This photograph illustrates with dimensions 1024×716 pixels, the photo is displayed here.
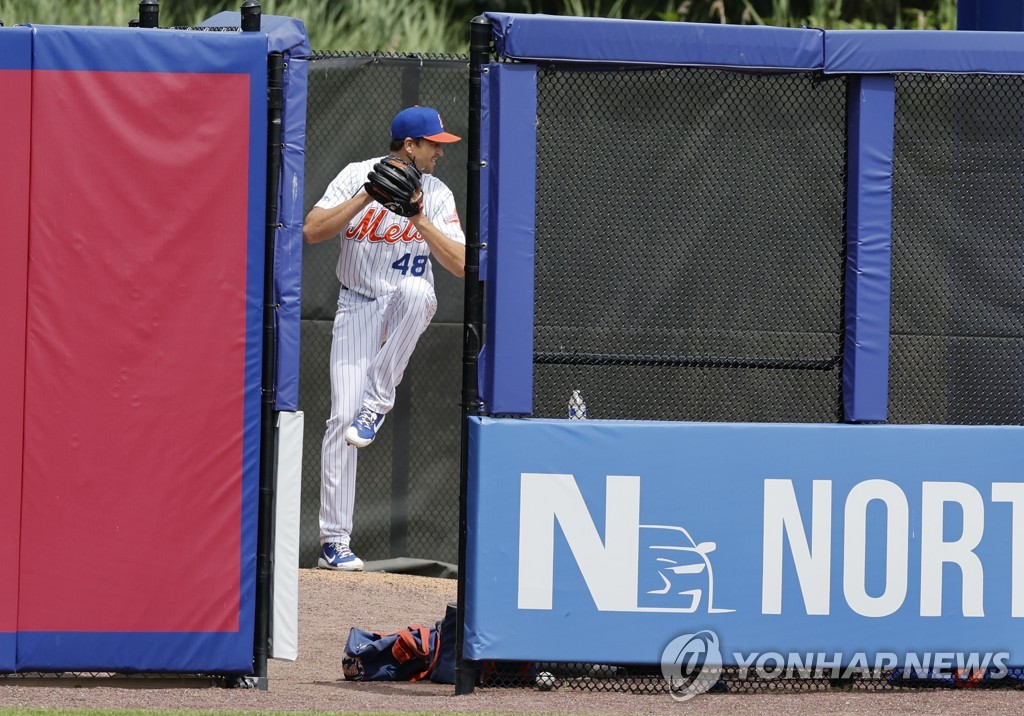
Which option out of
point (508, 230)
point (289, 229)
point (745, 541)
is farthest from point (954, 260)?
point (289, 229)

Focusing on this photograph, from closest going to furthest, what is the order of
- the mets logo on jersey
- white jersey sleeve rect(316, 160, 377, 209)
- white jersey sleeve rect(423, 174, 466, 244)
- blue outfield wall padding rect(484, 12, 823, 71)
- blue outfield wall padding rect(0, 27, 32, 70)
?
blue outfield wall padding rect(0, 27, 32, 70), blue outfield wall padding rect(484, 12, 823, 71), white jersey sleeve rect(423, 174, 466, 244), white jersey sleeve rect(316, 160, 377, 209), the mets logo on jersey

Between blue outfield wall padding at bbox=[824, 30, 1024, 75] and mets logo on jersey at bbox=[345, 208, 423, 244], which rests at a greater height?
blue outfield wall padding at bbox=[824, 30, 1024, 75]

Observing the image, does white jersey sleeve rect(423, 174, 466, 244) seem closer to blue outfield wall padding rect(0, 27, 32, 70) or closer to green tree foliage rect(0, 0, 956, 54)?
blue outfield wall padding rect(0, 27, 32, 70)

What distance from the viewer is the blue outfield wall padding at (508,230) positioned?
17.7 feet

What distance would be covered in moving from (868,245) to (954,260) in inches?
92.1

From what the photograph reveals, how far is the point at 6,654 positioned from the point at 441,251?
7.89ft

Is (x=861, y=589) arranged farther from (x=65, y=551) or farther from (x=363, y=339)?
(x=363, y=339)

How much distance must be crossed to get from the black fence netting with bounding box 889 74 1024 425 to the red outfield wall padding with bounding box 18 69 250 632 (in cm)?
307

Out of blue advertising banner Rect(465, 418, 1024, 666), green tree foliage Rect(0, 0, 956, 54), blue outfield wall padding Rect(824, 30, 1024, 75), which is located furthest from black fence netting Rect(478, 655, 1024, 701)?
green tree foliage Rect(0, 0, 956, 54)

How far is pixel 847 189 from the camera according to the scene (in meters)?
5.60

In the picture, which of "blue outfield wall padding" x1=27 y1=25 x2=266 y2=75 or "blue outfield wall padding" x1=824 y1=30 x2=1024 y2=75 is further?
"blue outfield wall padding" x1=824 y1=30 x2=1024 y2=75

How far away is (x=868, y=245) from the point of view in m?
5.57

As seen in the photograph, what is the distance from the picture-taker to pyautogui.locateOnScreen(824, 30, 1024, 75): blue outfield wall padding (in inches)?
215

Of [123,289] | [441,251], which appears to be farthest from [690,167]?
[123,289]
